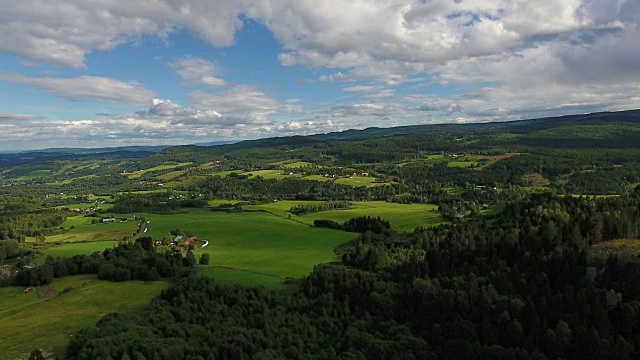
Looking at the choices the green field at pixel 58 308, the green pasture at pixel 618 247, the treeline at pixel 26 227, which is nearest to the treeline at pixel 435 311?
the green pasture at pixel 618 247

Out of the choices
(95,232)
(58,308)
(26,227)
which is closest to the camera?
(58,308)

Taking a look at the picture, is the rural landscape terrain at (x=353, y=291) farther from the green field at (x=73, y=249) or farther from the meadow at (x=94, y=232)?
the meadow at (x=94, y=232)

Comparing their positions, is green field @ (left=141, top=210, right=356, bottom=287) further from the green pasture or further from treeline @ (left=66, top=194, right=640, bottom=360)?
the green pasture

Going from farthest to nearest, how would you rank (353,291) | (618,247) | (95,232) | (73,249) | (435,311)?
1. (95,232)
2. (73,249)
3. (618,247)
4. (353,291)
5. (435,311)

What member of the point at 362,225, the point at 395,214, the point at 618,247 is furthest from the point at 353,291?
the point at 395,214

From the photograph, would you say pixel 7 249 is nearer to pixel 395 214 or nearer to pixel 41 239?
pixel 41 239

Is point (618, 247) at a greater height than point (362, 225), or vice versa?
point (618, 247)
